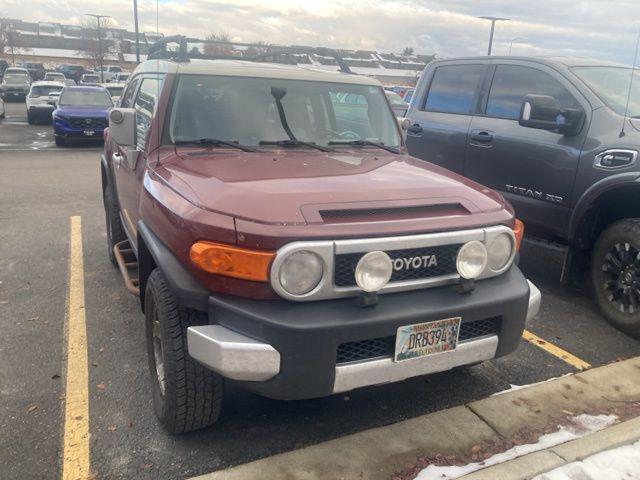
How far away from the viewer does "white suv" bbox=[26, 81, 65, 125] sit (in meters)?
20.6

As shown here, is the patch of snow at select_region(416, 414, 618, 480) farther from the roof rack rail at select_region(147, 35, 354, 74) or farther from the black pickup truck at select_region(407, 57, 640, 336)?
the roof rack rail at select_region(147, 35, 354, 74)

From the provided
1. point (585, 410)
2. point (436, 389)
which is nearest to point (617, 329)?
point (585, 410)

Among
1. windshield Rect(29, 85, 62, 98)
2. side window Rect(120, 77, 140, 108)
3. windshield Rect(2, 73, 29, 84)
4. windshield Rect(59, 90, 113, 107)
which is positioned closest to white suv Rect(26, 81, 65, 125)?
windshield Rect(29, 85, 62, 98)

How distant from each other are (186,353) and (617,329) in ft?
11.1

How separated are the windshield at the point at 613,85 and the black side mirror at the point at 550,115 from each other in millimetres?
304

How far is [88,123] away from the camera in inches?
593

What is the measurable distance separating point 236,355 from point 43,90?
2252 cm

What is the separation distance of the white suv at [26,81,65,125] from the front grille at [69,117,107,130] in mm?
6219

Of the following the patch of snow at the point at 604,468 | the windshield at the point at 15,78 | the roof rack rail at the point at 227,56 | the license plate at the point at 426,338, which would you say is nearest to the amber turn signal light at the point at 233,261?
the license plate at the point at 426,338

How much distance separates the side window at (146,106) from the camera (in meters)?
3.70

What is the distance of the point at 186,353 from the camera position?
258cm

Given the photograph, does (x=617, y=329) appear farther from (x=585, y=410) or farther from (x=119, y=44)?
(x=119, y=44)

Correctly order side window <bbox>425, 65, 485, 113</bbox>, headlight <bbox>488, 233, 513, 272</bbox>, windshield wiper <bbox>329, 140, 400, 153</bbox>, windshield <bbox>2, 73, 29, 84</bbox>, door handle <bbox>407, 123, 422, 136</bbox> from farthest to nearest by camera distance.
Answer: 1. windshield <bbox>2, 73, 29, 84</bbox>
2. door handle <bbox>407, 123, 422, 136</bbox>
3. side window <bbox>425, 65, 485, 113</bbox>
4. windshield wiper <bbox>329, 140, 400, 153</bbox>
5. headlight <bbox>488, 233, 513, 272</bbox>

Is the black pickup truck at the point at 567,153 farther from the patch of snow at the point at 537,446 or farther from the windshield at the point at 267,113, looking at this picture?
the windshield at the point at 267,113
